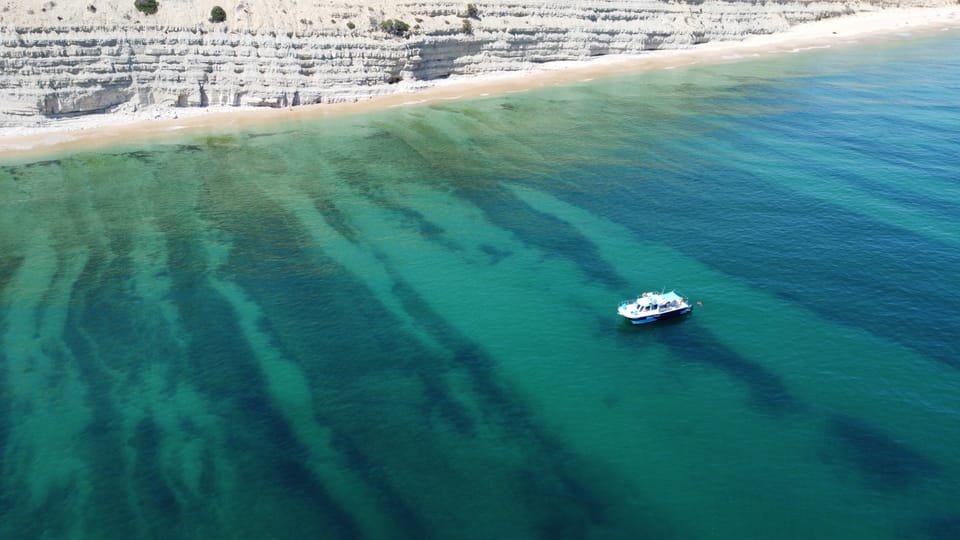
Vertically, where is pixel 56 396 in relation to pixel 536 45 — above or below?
below

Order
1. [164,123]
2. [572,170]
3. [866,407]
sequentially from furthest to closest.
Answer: [164,123], [572,170], [866,407]

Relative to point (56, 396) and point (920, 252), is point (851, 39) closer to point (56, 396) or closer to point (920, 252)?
point (920, 252)

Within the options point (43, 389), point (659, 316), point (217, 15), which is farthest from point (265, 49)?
point (659, 316)

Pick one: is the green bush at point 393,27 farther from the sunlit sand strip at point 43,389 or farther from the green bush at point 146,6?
the sunlit sand strip at point 43,389

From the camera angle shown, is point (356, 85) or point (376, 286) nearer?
point (376, 286)

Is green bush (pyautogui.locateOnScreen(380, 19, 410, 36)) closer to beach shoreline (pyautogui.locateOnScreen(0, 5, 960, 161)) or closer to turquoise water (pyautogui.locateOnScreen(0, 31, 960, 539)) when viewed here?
beach shoreline (pyautogui.locateOnScreen(0, 5, 960, 161))

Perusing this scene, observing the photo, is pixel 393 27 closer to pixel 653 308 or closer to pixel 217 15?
pixel 217 15

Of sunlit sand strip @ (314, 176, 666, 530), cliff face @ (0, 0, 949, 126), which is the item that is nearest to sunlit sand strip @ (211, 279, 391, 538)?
sunlit sand strip @ (314, 176, 666, 530)

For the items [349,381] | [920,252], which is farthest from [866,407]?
[349,381]
